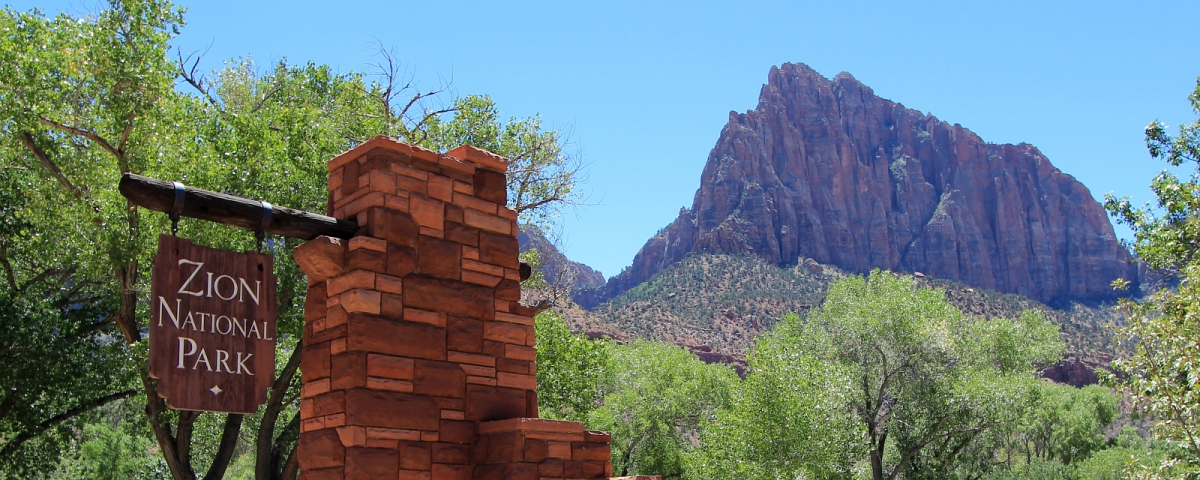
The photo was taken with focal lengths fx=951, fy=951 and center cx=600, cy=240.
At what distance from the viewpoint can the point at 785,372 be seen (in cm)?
2361

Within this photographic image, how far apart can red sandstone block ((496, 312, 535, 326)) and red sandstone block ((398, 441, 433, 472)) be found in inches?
38.9

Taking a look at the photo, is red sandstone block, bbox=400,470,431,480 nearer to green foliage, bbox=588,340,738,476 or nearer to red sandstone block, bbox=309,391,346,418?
red sandstone block, bbox=309,391,346,418

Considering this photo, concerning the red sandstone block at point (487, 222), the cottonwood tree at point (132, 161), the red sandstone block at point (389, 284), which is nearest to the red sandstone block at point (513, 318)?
the red sandstone block at point (487, 222)

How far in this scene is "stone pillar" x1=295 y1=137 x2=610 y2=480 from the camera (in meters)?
5.27

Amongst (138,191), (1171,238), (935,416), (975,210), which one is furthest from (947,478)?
(975,210)

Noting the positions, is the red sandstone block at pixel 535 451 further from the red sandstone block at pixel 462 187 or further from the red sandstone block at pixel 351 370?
the red sandstone block at pixel 462 187

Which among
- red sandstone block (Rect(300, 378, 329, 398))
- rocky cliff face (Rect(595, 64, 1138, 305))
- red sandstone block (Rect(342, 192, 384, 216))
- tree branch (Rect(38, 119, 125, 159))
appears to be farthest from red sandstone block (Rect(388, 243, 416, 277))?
rocky cliff face (Rect(595, 64, 1138, 305))

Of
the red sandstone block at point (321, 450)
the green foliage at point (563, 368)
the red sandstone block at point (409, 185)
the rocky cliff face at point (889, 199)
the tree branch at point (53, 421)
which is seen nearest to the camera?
the red sandstone block at point (321, 450)

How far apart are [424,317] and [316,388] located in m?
0.73

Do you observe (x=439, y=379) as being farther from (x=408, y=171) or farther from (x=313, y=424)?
(x=408, y=171)

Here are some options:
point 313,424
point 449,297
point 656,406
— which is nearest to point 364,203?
point 449,297

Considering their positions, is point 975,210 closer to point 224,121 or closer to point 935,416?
point 935,416

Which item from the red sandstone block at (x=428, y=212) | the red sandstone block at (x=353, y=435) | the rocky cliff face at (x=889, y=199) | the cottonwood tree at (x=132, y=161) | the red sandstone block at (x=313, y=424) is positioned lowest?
the red sandstone block at (x=353, y=435)

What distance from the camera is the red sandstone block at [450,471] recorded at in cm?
546
